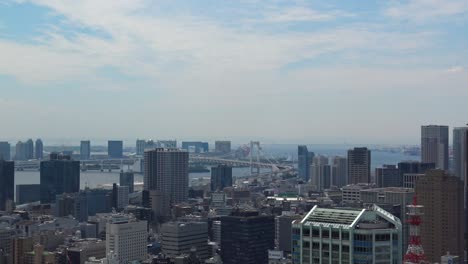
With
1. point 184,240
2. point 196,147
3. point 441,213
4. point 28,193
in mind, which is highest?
point 196,147

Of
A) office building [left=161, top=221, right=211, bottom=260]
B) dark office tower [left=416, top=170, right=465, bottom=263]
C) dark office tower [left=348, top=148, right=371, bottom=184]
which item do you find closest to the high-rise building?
dark office tower [left=348, top=148, right=371, bottom=184]

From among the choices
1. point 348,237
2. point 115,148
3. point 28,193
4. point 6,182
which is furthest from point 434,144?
point 115,148

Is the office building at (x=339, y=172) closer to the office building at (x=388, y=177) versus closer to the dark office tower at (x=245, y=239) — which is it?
the office building at (x=388, y=177)

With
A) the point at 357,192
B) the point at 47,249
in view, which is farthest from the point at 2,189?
the point at 357,192

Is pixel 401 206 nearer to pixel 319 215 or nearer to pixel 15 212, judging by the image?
pixel 15 212

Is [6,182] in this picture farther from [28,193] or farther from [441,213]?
[441,213]

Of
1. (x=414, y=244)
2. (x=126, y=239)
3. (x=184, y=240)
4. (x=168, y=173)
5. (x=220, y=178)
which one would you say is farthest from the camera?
(x=220, y=178)
